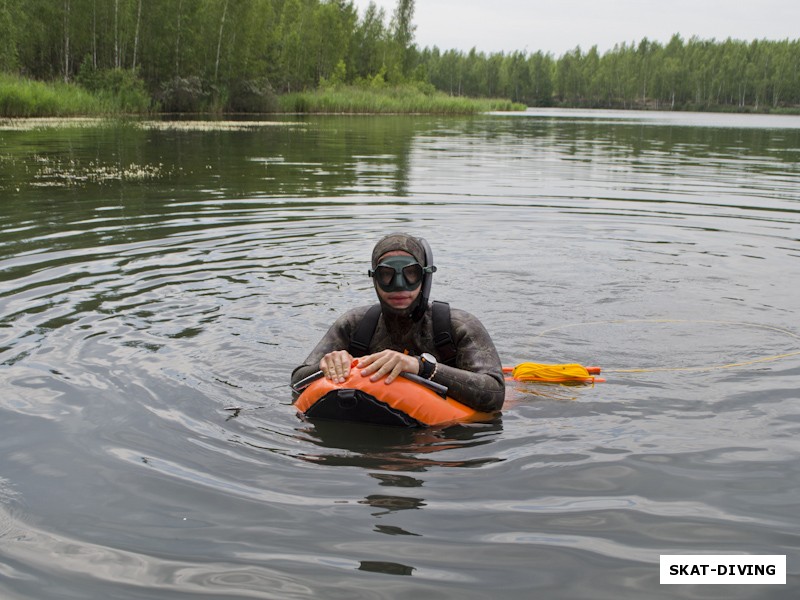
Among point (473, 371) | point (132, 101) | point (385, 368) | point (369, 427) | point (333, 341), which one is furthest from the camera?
point (132, 101)

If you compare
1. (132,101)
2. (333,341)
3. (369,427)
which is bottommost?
(369,427)

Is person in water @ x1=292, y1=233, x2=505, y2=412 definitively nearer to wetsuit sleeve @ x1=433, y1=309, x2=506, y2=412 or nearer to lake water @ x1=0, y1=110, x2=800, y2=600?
wetsuit sleeve @ x1=433, y1=309, x2=506, y2=412

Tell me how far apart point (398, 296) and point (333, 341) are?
682mm

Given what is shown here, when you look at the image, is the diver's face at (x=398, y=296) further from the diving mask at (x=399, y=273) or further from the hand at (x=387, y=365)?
the hand at (x=387, y=365)

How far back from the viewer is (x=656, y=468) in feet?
14.9

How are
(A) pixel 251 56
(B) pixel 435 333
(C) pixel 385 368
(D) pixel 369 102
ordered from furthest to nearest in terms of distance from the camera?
(D) pixel 369 102, (A) pixel 251 56, (B) pixel 435 333, (C) pixel 385 368

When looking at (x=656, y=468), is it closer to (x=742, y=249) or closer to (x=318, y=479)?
(x=318, y=479)

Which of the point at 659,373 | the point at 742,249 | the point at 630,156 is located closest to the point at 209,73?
the point at 630,156

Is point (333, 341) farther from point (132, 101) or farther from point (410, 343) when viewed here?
point (132, 101)

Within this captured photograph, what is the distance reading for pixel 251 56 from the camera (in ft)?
198

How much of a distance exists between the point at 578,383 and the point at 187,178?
1361cm

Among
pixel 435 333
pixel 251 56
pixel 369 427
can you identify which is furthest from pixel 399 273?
pixel 251 56

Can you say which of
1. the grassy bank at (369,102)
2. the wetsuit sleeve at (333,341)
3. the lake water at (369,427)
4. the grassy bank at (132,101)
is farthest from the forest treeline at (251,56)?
the wetsuit sleeve at (333,341)

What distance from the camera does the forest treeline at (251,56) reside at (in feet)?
167
